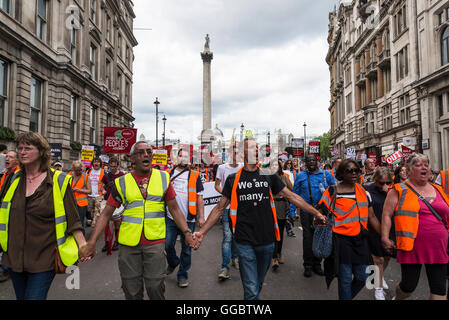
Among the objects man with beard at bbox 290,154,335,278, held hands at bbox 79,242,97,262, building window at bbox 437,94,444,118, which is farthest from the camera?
building window at bbox 437,94,444,118

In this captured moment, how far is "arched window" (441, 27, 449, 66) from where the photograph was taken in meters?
20.3

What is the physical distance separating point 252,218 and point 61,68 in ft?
63.1

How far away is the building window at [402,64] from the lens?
1001 inches

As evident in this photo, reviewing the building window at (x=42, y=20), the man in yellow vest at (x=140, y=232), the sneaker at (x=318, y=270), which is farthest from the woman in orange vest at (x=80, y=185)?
the building window at (x=42, y=20)

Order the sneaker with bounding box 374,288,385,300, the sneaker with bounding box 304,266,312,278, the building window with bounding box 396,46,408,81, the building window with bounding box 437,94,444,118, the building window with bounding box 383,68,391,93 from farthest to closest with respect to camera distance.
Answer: the building window with bounding box 383,68,391,93, the building window with bounding box 396,46,408,81, the building window with bounding box 437,94,444,118, the sneaker with bounding box 304,266,312,278, the sneaker with bounding box 374,288,385,300

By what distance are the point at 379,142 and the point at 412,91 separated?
25.0ft

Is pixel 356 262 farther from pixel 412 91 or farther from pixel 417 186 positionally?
pixel 412 91

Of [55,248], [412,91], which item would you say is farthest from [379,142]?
[55,248]

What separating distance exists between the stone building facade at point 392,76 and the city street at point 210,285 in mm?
16306

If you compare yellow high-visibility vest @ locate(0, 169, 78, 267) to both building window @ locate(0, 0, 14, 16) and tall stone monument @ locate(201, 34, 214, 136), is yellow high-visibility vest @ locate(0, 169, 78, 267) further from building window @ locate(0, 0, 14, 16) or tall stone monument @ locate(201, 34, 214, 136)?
tall stone monument @ locate(201, 34, 214, 136)

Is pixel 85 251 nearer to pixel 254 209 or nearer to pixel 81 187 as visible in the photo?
pixel 254 209

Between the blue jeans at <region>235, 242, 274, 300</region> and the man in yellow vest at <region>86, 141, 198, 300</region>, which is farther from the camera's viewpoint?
the blue jeans at <region>235, 242, 274, 300</region>

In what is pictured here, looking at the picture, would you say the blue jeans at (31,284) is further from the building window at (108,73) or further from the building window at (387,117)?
the building window at (387,117)

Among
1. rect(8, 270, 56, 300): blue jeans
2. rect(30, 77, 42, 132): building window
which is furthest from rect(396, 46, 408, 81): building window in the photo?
rect(8, 270, 56, 300): blue jeans
